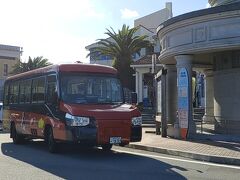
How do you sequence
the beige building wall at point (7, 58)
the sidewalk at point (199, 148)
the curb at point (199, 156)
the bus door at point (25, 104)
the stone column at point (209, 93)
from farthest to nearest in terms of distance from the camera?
1. the beige building wall at point (7, 58)
2. the stone column at point (209, 93)
3. the bus door at point (25, 104)
4. the sidewalk at point (199, 148)
5. the curb at point (199, 156)

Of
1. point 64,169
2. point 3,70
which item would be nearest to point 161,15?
point 3,70

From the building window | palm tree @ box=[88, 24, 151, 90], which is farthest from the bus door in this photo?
the building window

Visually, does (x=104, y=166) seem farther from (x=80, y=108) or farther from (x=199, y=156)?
(x=199, y=156)

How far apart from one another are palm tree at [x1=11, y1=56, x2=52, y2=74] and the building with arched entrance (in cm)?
4532

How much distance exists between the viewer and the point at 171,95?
21.3 m

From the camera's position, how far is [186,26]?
17.9 metres

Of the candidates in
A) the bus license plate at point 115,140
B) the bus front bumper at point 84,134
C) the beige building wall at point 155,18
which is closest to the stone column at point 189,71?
the bus license plate at point 115,140

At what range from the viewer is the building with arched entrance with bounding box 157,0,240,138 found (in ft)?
54.9

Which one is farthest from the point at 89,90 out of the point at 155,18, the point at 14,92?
the point at 155,18

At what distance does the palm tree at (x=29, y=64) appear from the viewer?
64.3 meters

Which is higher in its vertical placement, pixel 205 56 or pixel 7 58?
pixel 7 58

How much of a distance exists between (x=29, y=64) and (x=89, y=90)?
51.8 meters

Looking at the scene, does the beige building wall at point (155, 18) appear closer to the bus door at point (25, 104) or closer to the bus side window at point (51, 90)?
the bus door at point (25, 104)

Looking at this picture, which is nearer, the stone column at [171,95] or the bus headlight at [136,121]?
the bus headlight at [136,121]
